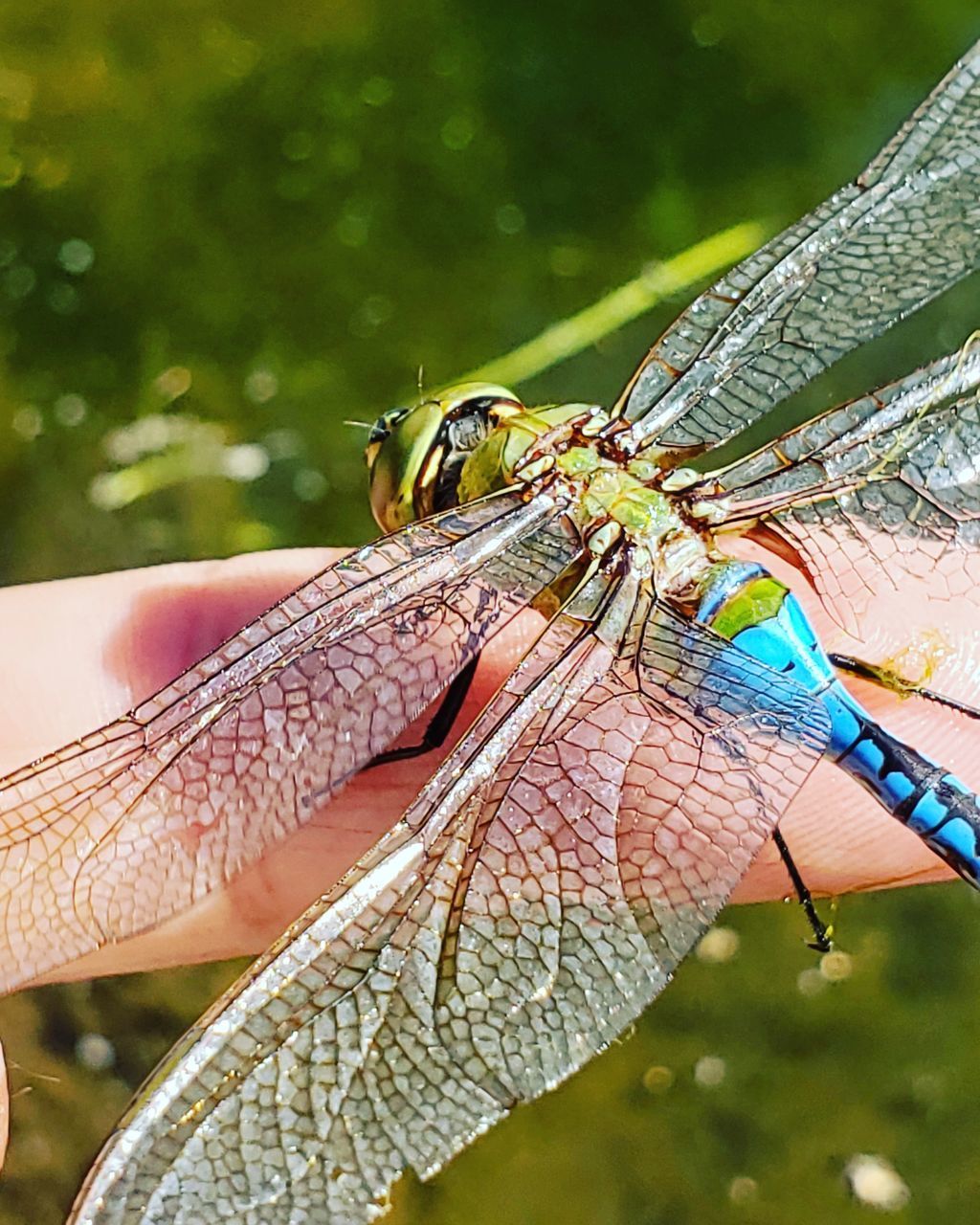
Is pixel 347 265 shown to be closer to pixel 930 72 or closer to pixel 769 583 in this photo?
pixel 930 72

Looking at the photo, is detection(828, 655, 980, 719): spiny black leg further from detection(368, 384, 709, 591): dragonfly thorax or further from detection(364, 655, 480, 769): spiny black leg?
detection(364, 655, 480, 769): spiny black leg

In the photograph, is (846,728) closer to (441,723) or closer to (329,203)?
(441,723)

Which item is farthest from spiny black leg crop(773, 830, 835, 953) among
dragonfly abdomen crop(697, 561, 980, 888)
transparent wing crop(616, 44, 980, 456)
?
transparent wing crop(616, 44, 980, 456)

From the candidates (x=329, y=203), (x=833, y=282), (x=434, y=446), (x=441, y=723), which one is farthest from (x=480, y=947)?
(x=329, y=203)

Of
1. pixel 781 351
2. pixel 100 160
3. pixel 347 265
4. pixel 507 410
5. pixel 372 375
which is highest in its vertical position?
pixel 100 160

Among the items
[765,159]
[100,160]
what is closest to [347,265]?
[100,160]
